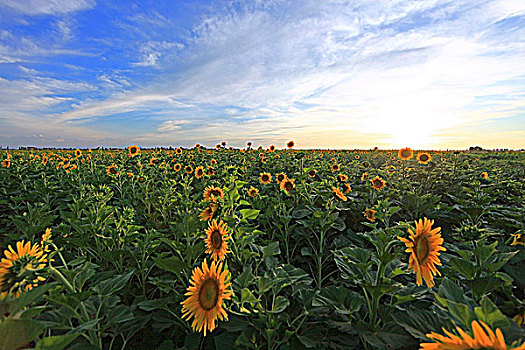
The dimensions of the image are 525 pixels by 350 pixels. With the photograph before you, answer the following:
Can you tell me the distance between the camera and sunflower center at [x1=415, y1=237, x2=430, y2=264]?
1.66 metres

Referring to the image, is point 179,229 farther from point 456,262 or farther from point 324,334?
point 456,262

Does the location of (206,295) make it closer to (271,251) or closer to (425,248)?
(271,251)

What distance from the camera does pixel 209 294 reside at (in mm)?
1649

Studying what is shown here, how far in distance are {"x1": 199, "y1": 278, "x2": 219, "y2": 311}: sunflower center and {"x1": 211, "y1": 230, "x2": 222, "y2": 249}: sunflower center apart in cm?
53

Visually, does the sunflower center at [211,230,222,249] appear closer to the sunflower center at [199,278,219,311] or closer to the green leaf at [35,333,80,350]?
the sunflower center at [199,278,219,311]

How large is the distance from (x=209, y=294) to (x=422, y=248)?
1.23m

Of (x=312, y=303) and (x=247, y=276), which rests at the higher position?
(x=247, y=276)

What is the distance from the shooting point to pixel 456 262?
5.55 feet

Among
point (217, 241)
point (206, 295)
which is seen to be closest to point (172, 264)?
point (217, 241)

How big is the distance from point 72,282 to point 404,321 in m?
1.70

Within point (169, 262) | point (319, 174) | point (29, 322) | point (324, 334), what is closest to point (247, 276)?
point (169, 262)

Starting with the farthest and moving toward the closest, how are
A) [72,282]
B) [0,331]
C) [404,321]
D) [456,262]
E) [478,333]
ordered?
[456,262], [72,282], [404,321], [0,331], [478,333]

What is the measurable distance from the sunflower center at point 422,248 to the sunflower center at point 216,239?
131 centimetres

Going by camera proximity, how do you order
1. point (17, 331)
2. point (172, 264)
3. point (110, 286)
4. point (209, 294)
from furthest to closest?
point (172, 264) < point (110, 286) < point (209, 294) < point (17, 331)
